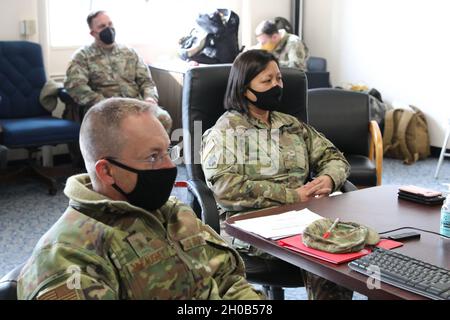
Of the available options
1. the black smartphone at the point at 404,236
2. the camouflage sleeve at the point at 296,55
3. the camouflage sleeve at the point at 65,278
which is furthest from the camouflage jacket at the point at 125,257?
the camouflage sleeve at the point at 296,55

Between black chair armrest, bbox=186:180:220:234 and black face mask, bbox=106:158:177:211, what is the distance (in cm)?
68

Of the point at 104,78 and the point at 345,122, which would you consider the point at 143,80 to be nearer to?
the point at 104,78

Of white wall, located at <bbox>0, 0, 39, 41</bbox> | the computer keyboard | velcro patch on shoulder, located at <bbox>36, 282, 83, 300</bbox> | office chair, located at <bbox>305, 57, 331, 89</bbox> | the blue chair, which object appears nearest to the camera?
velcro patch on shoulder, located at <bbox>36, 282, 83, 300</bbox>

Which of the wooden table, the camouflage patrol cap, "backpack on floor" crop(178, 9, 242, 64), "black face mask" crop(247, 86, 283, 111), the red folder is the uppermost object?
"backpack on floor" crop(178, 9, 242, 64)

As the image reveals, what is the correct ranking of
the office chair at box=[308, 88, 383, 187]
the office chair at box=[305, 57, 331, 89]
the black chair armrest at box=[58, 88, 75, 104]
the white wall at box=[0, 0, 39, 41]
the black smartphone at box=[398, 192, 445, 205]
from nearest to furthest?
the black smartphone at box=[398, 192, 445, 205] < the office chair at box=[308, 88, 383, 187] < the black chair armrest at box=[58, 88, 75, 104] < the white wall at box=[0, 0, 39, 41] < the office chair at box=[305, 57, 331, 89]

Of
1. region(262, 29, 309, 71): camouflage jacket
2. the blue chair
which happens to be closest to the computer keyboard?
the blue chair

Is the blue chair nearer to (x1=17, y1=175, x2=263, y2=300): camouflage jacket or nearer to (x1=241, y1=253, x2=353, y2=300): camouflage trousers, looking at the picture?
(x1=241, y1=253, x2=353, y2=300): camouflage trousers

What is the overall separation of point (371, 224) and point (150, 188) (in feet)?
2.52

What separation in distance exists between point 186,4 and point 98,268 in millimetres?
4920

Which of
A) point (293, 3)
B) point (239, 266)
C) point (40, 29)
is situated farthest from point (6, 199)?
point (293, 3)

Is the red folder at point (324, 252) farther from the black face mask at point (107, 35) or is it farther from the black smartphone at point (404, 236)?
the black face mask at point (107, 35)

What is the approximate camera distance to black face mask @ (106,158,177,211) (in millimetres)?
1435

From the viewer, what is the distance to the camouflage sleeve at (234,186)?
2.32 meters
